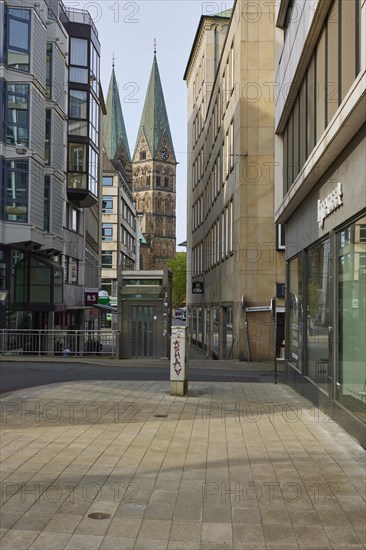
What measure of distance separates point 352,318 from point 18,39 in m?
24.6

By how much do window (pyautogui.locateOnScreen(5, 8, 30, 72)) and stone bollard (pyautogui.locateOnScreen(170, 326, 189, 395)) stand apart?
1975 centimetres

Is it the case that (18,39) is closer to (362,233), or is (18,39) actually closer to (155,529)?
(362,233)

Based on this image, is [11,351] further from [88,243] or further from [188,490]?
[88,243]

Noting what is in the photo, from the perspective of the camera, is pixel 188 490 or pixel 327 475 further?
pixel 327 475

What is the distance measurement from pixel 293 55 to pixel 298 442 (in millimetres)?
9486

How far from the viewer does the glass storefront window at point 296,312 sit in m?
16.2

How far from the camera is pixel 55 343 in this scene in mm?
26969

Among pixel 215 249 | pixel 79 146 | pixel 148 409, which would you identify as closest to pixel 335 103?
pixel 148 409

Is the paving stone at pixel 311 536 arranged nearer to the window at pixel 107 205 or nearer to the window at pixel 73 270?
the window at pixel 73 270

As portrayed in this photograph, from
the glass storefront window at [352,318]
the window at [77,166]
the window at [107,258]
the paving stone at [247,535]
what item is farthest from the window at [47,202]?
the window at [107,258]

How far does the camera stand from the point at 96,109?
4575cm

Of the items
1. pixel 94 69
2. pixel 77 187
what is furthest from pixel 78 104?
pixel 77 187

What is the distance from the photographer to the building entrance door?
25.6 meters

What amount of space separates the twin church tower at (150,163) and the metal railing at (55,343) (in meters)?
116
